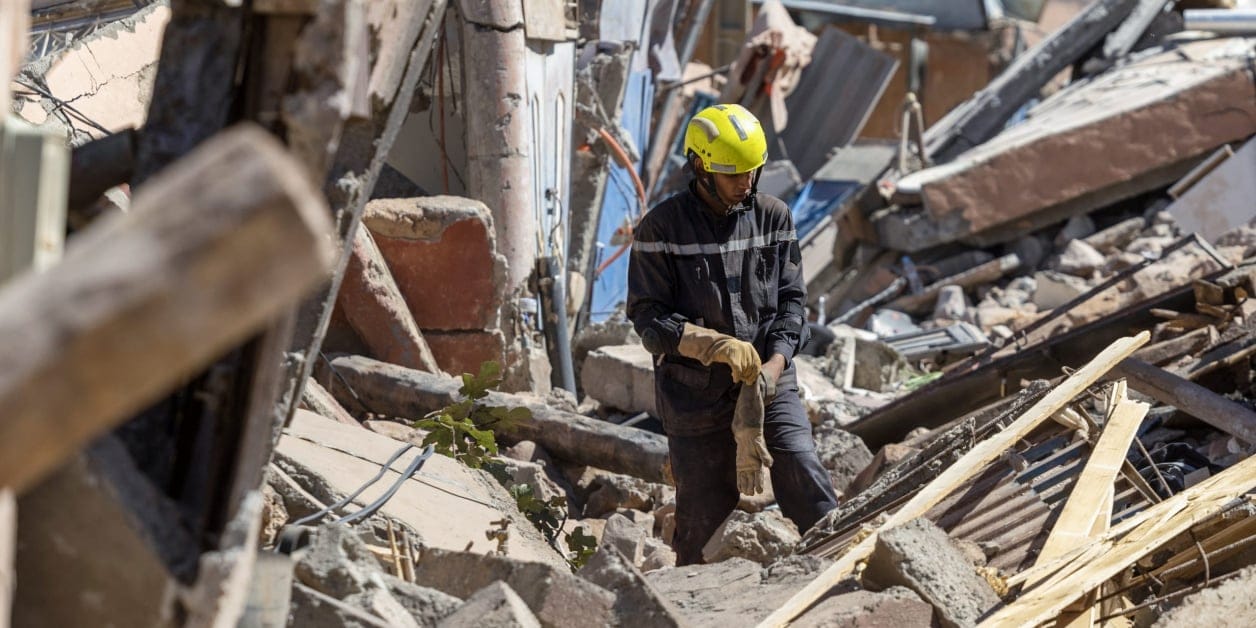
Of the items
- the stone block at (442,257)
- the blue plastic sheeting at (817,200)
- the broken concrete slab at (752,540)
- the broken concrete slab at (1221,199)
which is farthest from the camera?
the blue plastic sheeting at (817,200)

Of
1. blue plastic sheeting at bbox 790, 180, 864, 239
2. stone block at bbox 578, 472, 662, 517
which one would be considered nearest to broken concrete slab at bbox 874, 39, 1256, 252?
blue plastic sheeting at bbox 790, 180, 864, 239

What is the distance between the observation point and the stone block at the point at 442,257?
752 cm

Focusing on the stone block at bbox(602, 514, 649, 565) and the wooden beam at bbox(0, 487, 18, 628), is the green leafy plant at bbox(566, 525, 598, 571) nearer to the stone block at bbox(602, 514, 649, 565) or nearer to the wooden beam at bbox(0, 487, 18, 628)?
the stone block at bbox(602, 514, 649, 565)

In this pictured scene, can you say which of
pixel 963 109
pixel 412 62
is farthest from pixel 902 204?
pixel 412 62

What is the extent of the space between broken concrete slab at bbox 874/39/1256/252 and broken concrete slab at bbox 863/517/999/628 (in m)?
9.17

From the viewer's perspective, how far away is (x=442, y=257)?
7684mm

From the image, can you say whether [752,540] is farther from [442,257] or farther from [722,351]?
[442,257]

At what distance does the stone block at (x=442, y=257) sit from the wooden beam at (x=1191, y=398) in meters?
3.39

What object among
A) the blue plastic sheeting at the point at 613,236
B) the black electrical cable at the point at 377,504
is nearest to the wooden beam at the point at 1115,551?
the black electrical cable at the point at 377,504

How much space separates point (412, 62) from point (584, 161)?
25.3ft

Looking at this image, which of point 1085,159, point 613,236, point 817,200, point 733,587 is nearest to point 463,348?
point 613,236

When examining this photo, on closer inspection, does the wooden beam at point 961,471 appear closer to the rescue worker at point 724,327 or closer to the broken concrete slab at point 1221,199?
the rescue worker at point 724,327

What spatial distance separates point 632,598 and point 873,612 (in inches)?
25.0

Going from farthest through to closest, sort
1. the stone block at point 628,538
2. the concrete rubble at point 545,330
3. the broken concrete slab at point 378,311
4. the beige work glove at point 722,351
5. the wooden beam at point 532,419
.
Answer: the broken concrete slab at point 378,311, the wooden beam at point 532,419, the stone block at point 628,538, the beige work glove at point 722,351, the concrete rubble at point 545,330
